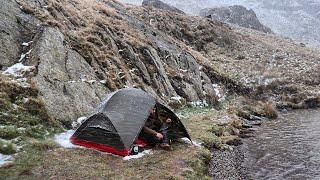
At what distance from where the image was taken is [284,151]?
20562 millimetres

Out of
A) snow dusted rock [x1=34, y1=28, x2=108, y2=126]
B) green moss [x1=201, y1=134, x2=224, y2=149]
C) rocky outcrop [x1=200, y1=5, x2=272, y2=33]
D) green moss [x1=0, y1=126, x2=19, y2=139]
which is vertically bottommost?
green moss [x1=201, y1=134, x2=224, y2=149]

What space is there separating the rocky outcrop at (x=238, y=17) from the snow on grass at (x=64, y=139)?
8369cm

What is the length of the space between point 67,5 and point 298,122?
62.4 feet

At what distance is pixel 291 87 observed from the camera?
4278cm

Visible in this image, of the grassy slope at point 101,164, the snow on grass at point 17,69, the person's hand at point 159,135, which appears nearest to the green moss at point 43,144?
the grassy slope at point 101,164

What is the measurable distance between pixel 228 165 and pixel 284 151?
13.8 ft

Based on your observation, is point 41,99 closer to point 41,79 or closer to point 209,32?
point 41,79

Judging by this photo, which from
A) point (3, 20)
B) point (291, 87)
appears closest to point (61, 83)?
point (3, 20)

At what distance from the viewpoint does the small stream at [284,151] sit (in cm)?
1700

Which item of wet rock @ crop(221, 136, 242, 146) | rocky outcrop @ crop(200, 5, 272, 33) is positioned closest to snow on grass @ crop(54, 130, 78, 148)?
wet rock @ crop(221, 136, 242, 146)

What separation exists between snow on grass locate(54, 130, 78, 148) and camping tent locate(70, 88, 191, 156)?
0.25 metres

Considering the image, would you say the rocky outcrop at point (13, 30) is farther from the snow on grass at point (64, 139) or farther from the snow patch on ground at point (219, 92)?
the snow patch on ground at point (219, 92)

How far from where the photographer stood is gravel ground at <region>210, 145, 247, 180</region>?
1636cm

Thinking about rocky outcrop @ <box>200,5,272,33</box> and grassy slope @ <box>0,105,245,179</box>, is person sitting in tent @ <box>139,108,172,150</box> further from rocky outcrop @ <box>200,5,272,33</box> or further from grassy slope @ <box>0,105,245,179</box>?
rocky outcrop @ <box>200,5,272,33</box>
